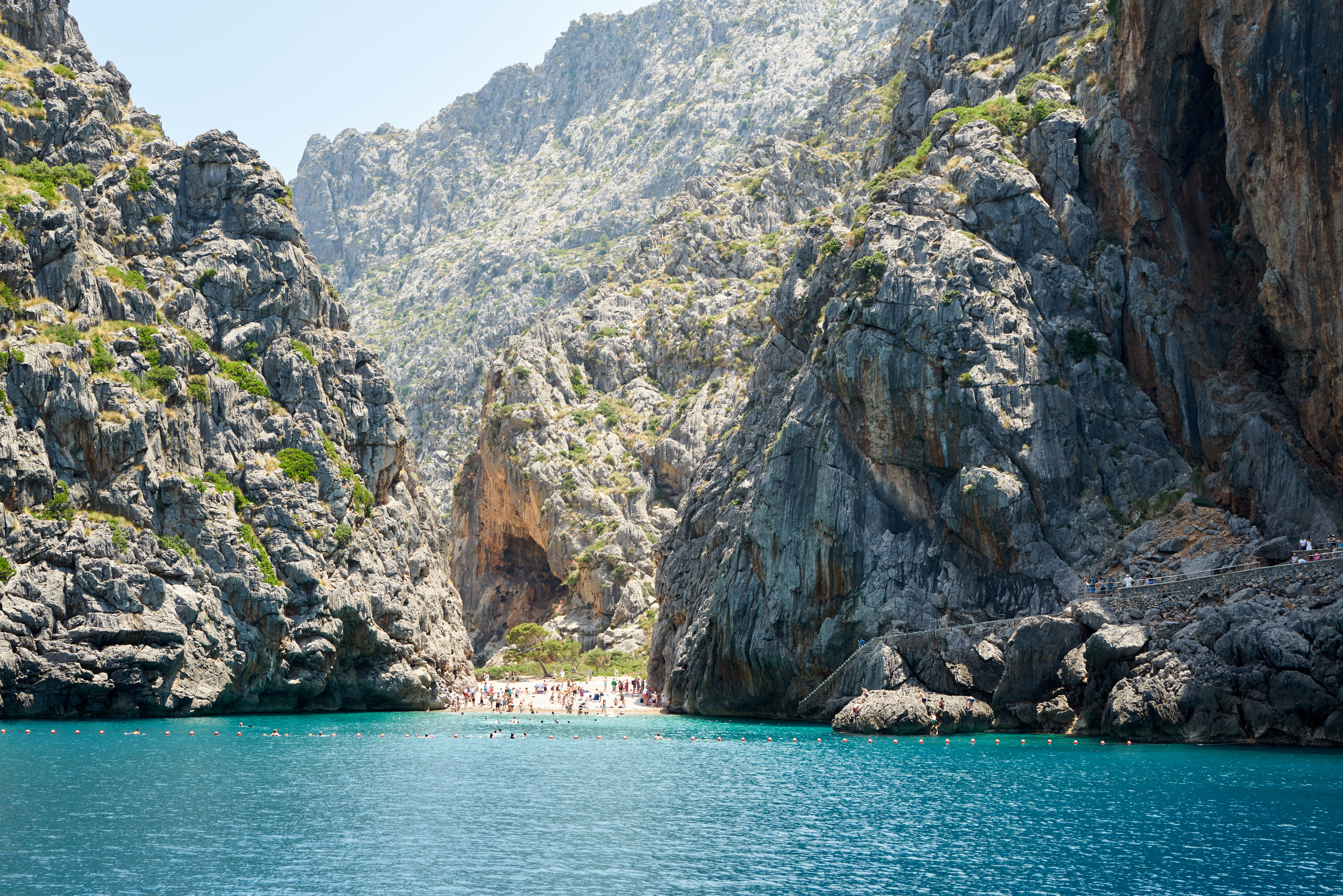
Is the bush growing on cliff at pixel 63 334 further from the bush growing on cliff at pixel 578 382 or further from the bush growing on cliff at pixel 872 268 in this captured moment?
the bush growing on cliff at pixel 578 382

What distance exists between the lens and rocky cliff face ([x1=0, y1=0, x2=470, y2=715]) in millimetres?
70625

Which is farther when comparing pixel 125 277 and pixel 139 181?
pixel 139 181

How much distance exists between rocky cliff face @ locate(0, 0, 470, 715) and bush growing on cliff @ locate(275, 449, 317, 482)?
184mm

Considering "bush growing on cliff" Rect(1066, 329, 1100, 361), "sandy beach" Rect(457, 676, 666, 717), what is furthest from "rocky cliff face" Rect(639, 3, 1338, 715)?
"sandy beach" Rect(457, 676, 666, 717)

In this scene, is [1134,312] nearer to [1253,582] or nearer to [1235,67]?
[1235,67]

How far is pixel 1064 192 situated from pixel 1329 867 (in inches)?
2354

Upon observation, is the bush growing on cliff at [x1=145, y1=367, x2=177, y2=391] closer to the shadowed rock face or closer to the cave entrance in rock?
the cave entrance in rock

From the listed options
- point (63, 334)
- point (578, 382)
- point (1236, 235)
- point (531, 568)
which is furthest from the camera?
point (578, 382)

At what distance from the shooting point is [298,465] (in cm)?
8894

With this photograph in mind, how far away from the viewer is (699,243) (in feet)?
530

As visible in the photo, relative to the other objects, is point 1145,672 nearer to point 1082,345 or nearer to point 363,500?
point 1082,345

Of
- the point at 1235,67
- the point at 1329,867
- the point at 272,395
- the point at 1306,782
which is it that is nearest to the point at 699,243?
the point at 272,395

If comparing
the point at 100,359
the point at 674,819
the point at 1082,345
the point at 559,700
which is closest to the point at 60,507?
the point at 100,359

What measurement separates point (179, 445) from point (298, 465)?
10.2 metres
